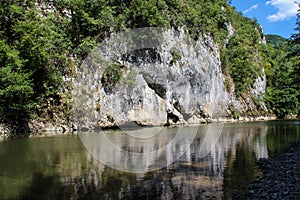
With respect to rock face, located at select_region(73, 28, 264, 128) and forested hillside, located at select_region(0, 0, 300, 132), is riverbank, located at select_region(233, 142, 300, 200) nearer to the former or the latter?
forested hillside, located at select_region(0, 0, 300, 132)

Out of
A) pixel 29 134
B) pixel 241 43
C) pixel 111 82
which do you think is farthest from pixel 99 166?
pixel 241 43

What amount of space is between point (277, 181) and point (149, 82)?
3433 centimetres

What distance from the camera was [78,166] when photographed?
578 inches

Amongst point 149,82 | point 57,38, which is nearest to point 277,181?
point 57,38

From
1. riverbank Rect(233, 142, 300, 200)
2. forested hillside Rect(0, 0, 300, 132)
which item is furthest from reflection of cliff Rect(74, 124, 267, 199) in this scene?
forested hillside Rect(0, 0, 300, 132)

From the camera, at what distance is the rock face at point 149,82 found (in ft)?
123

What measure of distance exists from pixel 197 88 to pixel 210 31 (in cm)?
1518

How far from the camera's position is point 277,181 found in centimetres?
1134

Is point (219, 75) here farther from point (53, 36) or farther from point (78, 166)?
point (78, 166)

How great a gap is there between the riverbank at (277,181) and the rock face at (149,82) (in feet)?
81.8

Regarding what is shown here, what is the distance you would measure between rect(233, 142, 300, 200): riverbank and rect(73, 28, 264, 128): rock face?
24.9 m

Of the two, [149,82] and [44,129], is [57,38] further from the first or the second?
[149,82]

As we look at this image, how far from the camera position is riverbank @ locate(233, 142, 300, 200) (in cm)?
956

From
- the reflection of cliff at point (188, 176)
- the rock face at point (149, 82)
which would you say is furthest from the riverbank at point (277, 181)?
the rock face at point (149, 82)
